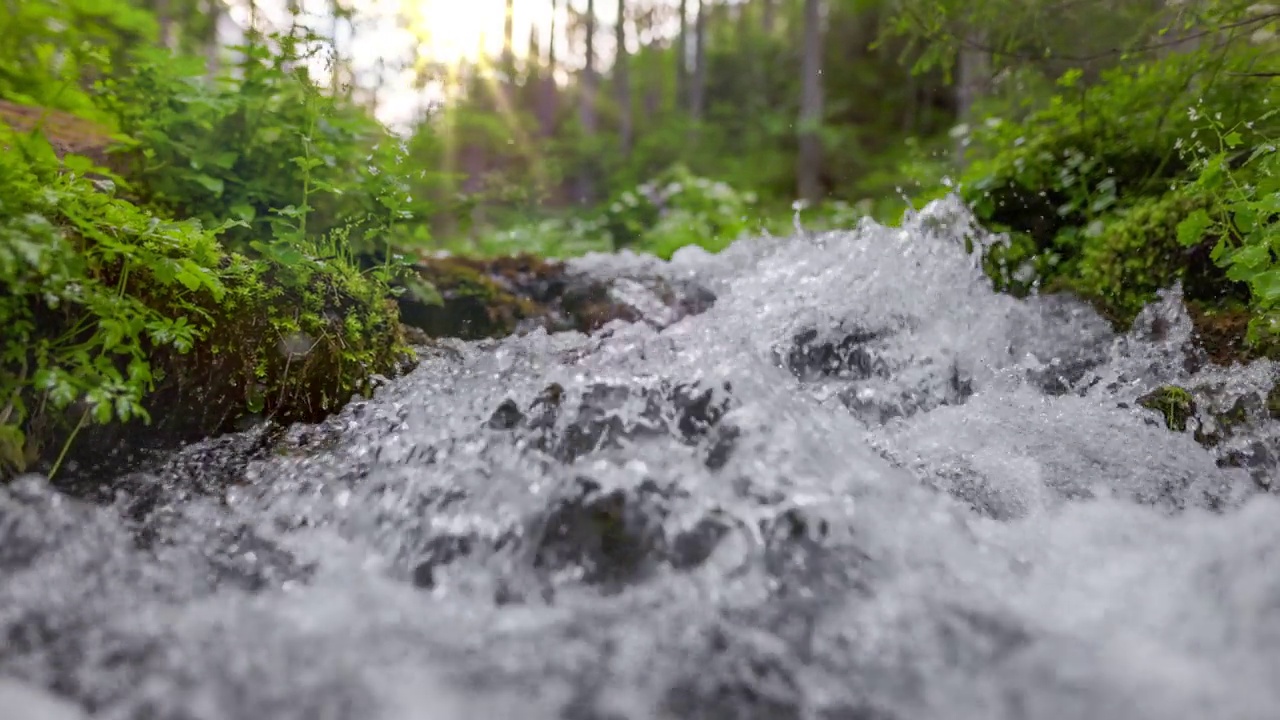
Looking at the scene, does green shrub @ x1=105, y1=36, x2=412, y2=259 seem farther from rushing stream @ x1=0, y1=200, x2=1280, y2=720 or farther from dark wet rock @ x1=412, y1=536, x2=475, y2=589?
dark wet rock @ x1=412, y1=536, x2=475, y2=589

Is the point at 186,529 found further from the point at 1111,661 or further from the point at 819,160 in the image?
the point at 819,160

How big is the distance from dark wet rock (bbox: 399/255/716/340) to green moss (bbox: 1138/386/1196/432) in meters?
2.40

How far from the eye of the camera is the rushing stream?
1510 mm

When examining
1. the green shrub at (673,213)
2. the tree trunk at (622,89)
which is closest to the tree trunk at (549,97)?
the tree trunk at (622,89)

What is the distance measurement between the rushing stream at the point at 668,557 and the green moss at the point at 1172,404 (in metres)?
0.09

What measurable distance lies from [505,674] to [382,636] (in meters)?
0.32

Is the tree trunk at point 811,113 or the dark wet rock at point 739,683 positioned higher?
the tree trunk at point 811,113

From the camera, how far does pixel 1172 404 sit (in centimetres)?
285

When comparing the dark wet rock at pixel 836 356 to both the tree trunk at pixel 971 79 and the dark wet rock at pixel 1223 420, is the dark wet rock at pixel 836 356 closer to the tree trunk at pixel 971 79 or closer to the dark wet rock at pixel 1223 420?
the dark wet rock at pixel 1223 420

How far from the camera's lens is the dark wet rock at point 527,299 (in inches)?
168

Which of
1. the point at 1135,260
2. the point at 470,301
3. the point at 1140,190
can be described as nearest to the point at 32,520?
the point at 470,301

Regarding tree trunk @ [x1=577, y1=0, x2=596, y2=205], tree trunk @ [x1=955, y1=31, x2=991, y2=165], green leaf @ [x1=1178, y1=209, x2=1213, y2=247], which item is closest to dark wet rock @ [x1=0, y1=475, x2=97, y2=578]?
green leaf @ [x1=1178, y1=209, x2=1213, y2=247]

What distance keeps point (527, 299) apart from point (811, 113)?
10.4 meters

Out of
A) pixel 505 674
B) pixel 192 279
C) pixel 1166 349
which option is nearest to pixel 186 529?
pixel 192 279
